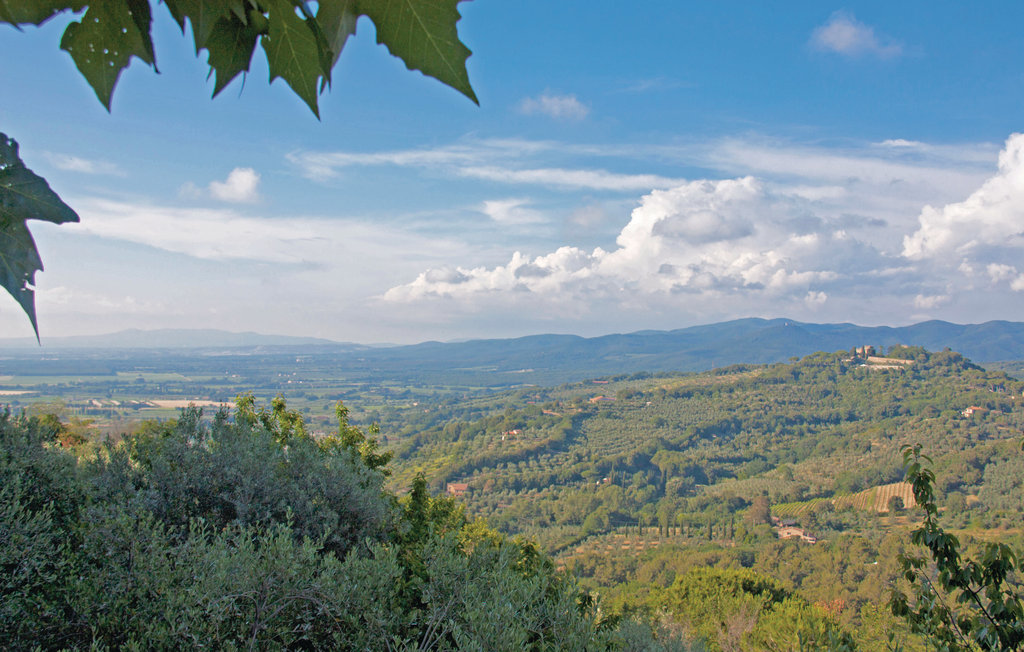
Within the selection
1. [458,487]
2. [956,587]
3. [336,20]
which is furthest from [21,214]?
[458,487]

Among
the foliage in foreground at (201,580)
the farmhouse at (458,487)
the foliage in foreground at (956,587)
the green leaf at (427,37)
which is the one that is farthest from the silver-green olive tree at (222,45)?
the farmhouse at (458,487)

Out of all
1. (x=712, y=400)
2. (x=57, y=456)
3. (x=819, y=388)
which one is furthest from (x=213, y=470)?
(x=819, y=388)

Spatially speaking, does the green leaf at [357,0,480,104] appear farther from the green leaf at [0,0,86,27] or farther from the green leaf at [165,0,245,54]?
the green leaf at [0,0,86,27]

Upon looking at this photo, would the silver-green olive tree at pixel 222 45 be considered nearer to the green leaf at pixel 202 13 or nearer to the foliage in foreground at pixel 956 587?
the green leaf at pixel 202 13

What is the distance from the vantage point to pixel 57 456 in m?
4.37

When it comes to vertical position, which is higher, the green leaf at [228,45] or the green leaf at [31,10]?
the green leaf at [228,45]

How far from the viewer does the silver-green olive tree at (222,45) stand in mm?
352

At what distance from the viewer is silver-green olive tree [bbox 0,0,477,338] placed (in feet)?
1.16

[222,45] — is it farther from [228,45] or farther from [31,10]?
[31,10]

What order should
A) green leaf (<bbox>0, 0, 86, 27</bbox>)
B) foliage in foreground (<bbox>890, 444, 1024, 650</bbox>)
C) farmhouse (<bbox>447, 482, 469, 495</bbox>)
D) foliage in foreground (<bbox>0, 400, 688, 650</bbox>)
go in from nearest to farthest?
green leaf (<bbox>0, 0, 86, 27</bbox>) < foliage in foreground (<bbox>0, 400, 688, 650</bbox>) < foliage in foreground (<bbox>890, 444, 1024, 650</bbox>) < farmhouse (<bbox>447, 482, 469, 495</bbox>)

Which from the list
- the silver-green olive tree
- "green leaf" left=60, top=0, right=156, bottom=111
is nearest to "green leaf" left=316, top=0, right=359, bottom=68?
the silver-green olive tree

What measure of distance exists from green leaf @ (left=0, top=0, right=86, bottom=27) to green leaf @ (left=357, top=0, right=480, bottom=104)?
21 centimetres

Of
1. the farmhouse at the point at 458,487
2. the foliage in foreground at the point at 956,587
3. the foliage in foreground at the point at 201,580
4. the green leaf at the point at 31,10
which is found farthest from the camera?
the farmhouse at the point at 458,487

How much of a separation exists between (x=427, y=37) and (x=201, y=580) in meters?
3.11
